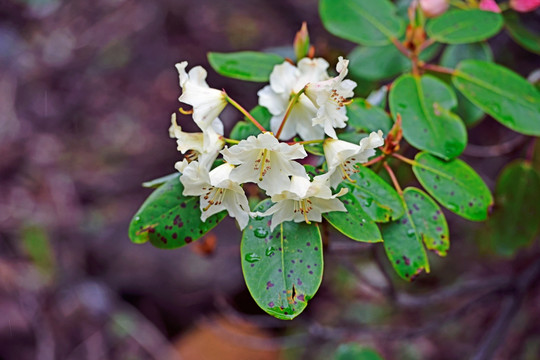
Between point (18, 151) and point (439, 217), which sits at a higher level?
point (439, 217)

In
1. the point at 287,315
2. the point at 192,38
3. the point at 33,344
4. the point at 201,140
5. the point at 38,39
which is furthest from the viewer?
the point at 192,38

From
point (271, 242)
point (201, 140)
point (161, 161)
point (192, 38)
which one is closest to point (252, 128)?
point (201, 140)

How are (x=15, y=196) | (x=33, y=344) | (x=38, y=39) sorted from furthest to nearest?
(x=38, y=39), (x=15, y=196), (x=33, y=344)

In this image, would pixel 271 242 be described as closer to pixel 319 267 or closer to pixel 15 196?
pixel 319 267

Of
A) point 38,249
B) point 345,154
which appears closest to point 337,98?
point 345,154

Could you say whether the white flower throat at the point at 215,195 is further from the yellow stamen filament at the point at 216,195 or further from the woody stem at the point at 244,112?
the woody stem at the point at 244,112

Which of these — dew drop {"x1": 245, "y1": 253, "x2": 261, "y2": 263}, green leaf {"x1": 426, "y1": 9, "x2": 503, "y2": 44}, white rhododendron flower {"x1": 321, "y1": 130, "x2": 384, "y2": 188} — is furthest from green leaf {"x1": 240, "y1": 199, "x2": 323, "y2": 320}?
green leaf {"x1": 426, "y1": 9, "x2": 503, "y2": 44}

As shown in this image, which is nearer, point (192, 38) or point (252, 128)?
point (252, 128)

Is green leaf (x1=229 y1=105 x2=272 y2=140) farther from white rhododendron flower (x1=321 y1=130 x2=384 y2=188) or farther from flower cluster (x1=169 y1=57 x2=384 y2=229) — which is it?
white rhododendron flower (x1=321 y1=130 x2=384 y2=188)
